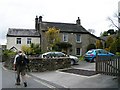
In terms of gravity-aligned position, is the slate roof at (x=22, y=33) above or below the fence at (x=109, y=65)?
above

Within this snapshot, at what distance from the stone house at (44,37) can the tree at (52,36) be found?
74.0 inches

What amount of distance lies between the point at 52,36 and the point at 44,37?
2861 mm

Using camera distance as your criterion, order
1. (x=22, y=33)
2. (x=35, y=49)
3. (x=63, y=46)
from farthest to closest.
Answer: (x=22, y=33), (x=63, y=46), (x=35, y=49)

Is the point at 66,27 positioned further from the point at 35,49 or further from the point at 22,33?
the point at 35,49

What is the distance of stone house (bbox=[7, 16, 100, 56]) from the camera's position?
5366 centimetres

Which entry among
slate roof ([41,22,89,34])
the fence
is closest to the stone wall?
the fence

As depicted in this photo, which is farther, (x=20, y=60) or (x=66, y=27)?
(x=66, y=27)

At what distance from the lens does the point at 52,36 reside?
50.7 metres

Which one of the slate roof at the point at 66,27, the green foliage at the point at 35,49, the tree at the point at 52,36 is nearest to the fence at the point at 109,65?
the green foliage at the point at 35,49

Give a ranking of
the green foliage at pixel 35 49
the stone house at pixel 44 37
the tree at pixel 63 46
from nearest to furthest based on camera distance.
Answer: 1. the green foliage at pixel 35 49
2. the tree at pixel 63 46
3. the stone house at pixel 44 37

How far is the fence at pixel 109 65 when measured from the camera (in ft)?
50.1

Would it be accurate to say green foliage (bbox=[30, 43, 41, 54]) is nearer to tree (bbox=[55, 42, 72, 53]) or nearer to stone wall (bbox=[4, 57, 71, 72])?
tree (bbox=[55, 42, 72, 53])

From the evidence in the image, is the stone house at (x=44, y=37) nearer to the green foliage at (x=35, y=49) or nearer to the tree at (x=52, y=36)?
the tree at (x=52, y=36)

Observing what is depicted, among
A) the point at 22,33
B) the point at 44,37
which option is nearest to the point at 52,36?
the point at 44,37
